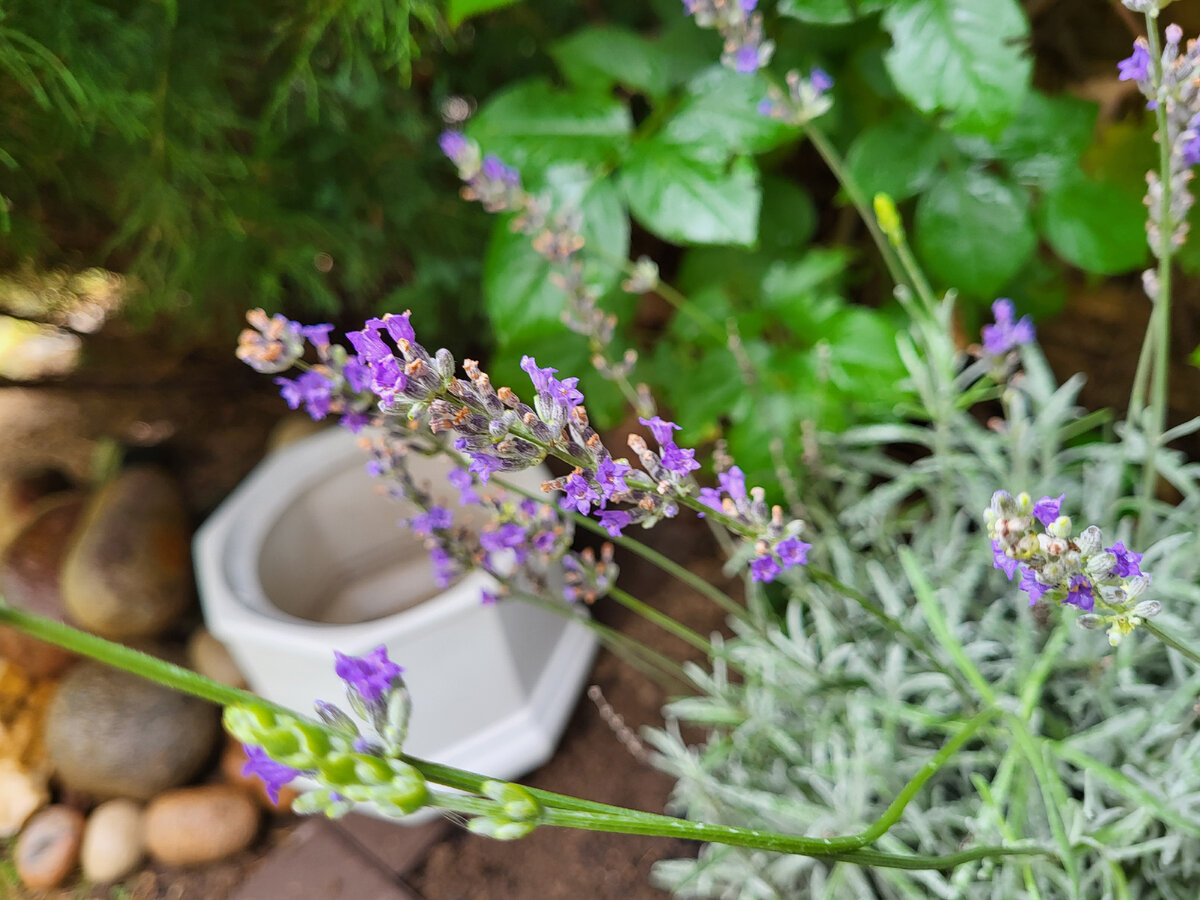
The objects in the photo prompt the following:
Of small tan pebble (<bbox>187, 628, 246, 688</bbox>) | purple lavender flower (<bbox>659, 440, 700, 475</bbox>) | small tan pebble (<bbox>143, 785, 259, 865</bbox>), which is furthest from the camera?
small tan pebble (<bbox>187, 628, 246, 688</bbox>)

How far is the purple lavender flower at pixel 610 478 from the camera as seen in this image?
32 centimetres

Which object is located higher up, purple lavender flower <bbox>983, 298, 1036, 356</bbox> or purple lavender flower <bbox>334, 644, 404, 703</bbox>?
purple lavender flower <bbox>983, 298, 1036, 356</bbox>

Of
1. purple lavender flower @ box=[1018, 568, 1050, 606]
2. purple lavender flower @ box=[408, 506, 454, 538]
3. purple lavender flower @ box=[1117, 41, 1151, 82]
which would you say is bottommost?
purple lavender flower @ box=[408, 506, 454, 538]

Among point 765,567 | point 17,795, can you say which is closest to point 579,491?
point 765,567

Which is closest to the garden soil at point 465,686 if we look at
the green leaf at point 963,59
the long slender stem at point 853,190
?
the long slender stem at point 853,190

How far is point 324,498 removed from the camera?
42.9 inches

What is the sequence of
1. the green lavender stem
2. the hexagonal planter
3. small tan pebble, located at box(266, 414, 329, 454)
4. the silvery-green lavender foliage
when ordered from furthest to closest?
small tan pebble, located at box(266, 414, 329, 454) → the hexagonal planter → the silvery-green lavender foliage → the green lavender stem

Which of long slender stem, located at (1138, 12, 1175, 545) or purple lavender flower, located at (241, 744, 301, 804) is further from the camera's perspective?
long slender stem, located at (1138, 12, 1175, 545)

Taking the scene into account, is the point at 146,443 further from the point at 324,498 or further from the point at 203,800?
the point at 203,800

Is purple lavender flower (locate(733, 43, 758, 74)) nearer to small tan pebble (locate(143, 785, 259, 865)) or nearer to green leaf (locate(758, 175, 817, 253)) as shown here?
green leaf (locate(758, 175, 817, 253))

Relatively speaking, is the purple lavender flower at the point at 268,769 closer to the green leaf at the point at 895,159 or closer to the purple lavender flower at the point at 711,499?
the purple lavender flower at the point at 711,499

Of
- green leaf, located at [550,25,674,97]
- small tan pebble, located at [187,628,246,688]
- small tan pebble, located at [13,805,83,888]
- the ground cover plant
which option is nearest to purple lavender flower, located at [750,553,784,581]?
the ground cover plant

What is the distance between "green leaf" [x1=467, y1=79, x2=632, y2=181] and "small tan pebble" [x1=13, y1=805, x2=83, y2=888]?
100 cm

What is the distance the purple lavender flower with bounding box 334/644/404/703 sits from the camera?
299 mm
